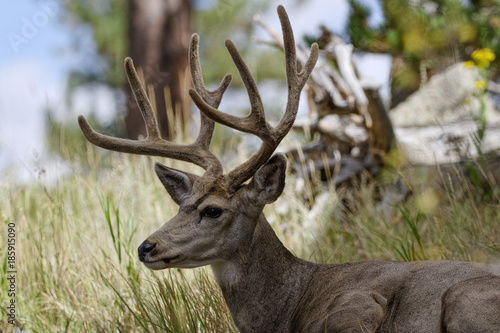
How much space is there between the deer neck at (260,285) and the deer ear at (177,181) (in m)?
0.42

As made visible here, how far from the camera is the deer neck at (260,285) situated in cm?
307

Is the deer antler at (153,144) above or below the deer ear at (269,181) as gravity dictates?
above

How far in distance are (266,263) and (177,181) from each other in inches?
25.8

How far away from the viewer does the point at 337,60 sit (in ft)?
20.7

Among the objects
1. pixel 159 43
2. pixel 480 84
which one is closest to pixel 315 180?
pixel 480 84

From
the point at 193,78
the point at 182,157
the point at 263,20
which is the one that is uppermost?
the point at 263,20

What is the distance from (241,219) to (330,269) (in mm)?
523

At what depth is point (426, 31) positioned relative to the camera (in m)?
10.2

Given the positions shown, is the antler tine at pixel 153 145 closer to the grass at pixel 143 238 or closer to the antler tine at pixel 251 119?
the antler tine at pixel 251 119

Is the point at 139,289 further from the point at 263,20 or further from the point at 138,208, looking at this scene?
the point at 263,20

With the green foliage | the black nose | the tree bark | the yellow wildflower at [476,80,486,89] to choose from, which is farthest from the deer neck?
the green foliage

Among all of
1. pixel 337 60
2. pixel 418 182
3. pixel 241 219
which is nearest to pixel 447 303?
pixel 241 219

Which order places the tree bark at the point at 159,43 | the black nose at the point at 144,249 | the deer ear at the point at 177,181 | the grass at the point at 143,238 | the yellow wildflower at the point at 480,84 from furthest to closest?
the tree bark at the point at 159,43, the yellow wildflower at the point at 480,84, the grass at the point at 143,238, the deer ear at the point at 177,181, the black nose at the point at 144,249

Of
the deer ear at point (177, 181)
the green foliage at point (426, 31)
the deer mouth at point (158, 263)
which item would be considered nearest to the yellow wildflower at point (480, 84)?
A: the deer ear at point (177, 181)
